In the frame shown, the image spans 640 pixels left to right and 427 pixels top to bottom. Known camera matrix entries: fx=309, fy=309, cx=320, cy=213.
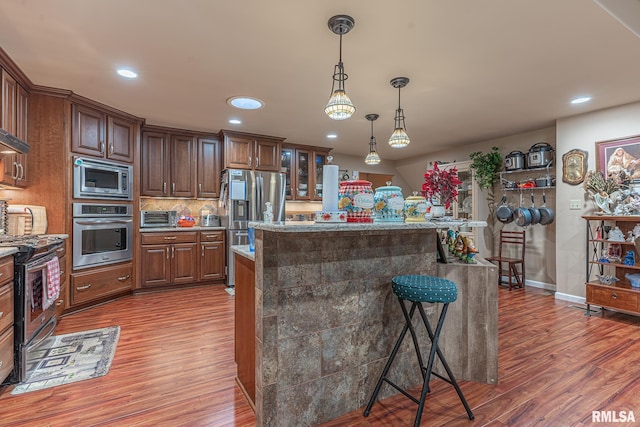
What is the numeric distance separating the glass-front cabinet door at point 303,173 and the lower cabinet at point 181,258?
5.67 feet

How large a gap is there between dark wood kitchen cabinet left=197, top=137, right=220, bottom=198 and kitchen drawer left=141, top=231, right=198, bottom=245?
0.71m

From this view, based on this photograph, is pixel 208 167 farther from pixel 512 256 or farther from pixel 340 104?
pixel 512 256

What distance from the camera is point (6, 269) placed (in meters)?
1.96

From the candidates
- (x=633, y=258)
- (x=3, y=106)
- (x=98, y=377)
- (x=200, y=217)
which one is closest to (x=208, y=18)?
(x=3, y=106)

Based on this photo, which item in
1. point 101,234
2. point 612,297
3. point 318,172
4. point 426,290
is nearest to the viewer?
point 426,290

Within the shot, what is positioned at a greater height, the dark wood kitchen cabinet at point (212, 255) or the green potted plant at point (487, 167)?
the green potted plant at point (487, 167)

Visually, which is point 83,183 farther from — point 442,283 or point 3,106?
point 442,283

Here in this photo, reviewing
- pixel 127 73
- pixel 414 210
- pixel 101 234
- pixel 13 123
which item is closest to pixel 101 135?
pixel 13 123

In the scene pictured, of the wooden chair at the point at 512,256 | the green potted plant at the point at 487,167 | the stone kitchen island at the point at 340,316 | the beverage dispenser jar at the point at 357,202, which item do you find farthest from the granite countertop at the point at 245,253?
the green potted plant at the point at 487,167

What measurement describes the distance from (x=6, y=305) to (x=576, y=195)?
5.77 meters

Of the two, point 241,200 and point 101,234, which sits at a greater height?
point 241,200

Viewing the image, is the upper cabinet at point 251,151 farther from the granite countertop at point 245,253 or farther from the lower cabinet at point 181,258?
the granite countertop at point 245,253

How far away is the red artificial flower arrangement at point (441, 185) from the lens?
2232mm

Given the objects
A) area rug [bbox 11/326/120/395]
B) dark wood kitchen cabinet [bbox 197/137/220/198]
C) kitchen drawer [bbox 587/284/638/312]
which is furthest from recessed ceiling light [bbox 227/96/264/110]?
kitchen drawer [bbox 587/284/638/312]
